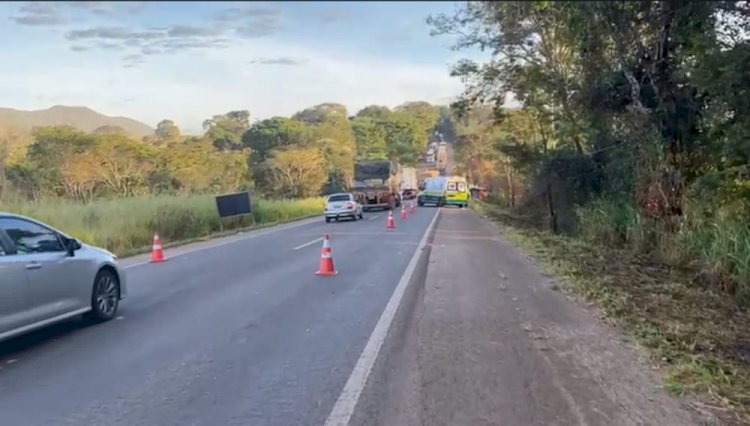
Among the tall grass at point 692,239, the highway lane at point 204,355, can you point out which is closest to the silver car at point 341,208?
the tall grass at point 692,239

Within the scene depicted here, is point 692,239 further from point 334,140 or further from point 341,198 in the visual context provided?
point 334,140

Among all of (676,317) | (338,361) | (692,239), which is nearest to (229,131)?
(692,239)

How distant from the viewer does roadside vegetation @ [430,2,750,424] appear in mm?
7348

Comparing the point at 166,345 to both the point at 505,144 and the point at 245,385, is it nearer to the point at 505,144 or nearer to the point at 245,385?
the point at 245,385

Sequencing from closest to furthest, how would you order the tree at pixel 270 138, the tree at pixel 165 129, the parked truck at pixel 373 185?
1. the tree at pixel 165 129
2. the parked truck at pixel 373 185
3. the tree at pixel 270 138

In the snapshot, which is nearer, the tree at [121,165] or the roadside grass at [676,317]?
the roadside grass at [676,317]

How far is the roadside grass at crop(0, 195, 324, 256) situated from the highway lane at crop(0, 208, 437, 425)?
8.27m

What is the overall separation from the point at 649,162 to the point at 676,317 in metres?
9.20

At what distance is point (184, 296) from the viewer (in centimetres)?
1136

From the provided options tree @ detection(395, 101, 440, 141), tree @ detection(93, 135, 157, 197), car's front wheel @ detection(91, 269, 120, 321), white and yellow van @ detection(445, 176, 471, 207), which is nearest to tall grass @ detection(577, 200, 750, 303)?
car's front wheel @ detection(91, 269, 120, 321)

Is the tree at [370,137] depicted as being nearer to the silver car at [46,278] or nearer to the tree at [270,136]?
the tree at [270,136]

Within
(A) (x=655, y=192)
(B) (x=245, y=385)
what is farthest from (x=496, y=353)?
(A) (x=655, y=192)

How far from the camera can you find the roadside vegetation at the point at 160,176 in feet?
71.2

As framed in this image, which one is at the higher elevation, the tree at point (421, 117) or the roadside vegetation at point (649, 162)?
the tree at point (421, 117)
